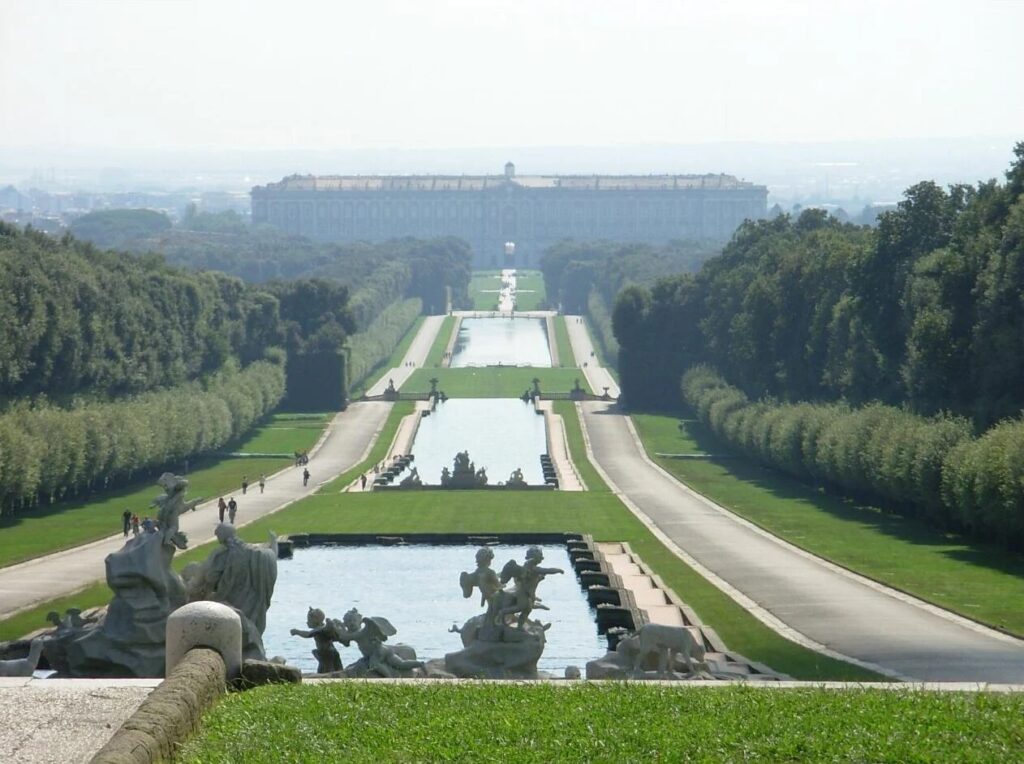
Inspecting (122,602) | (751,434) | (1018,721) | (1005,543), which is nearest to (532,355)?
(751,434)

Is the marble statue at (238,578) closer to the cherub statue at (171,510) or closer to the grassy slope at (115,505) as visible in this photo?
the cherub statue at (171,510)

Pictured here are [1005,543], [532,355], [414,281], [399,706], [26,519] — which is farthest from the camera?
[414,281]

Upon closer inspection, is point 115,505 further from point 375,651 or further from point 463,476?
point 375,651

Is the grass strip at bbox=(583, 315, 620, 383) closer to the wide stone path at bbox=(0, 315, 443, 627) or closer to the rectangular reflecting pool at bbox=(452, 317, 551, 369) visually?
the rectangular reflecting pool at bbox=(452, 317, 551, 369)

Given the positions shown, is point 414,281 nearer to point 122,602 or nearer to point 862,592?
point 862,592

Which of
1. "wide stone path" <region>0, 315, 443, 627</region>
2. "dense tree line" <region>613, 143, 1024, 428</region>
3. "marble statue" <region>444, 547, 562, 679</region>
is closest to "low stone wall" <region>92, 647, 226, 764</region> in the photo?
"marble statue" <region>444, 547, 562, 679</region>

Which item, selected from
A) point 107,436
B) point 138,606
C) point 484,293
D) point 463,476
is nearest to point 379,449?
point 463,476
